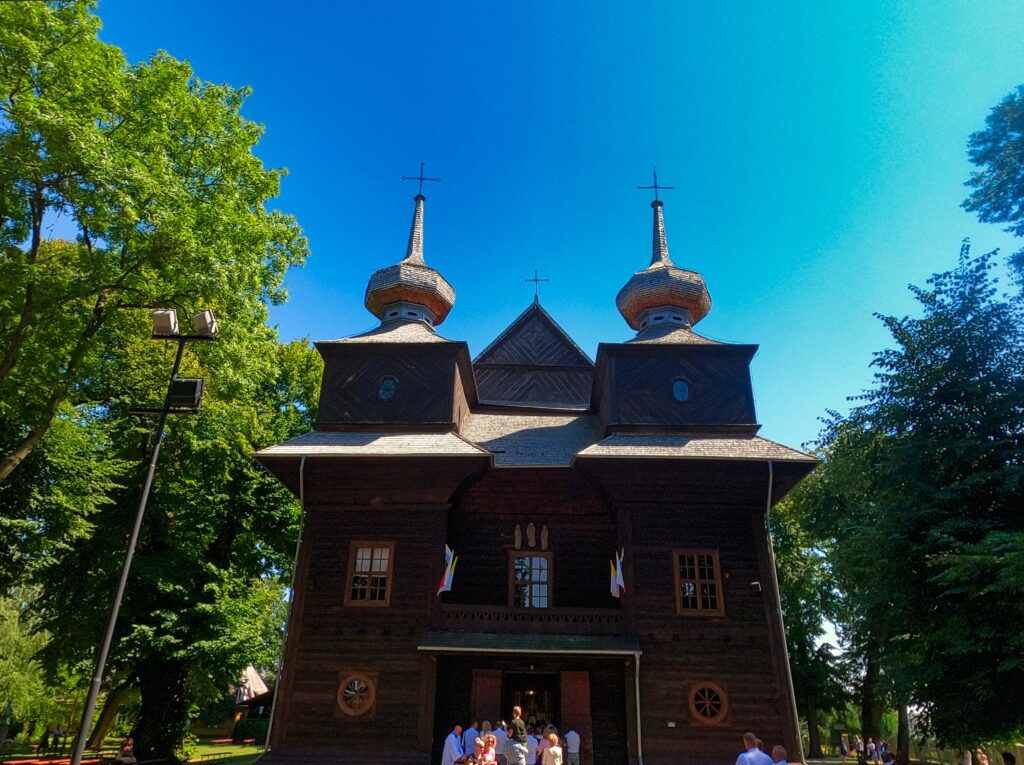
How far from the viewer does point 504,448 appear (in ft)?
69.8

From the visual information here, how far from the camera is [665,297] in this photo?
81.0 ft

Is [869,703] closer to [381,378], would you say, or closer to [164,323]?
[381,378]

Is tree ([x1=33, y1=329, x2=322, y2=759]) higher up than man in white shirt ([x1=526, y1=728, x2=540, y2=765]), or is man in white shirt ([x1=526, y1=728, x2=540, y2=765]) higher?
tree ([x1=33, y1=329, x2=322, y2=759])

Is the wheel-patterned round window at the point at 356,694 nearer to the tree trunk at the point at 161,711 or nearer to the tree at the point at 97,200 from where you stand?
the tree trunk at the point at 161,711

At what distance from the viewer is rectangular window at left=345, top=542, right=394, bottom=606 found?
59.7 feet

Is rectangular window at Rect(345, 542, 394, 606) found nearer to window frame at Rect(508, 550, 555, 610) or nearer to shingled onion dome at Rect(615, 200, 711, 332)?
window frame at Rect(508, 550, 555, 610)

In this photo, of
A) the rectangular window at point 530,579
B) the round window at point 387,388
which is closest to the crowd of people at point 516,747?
the rectangular window at point 530,579

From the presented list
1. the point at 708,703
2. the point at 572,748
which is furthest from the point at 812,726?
the point at 572,748

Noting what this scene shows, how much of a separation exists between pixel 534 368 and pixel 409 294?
20.6 feet

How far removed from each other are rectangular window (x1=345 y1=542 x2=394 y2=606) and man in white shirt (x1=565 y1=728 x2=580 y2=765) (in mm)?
5980

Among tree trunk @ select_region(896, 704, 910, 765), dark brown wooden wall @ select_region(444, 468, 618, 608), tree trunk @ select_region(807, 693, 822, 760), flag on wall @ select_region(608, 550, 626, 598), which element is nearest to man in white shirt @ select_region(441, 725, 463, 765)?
dark brown wooden wall @ select_region(444, 468, 618, 608)

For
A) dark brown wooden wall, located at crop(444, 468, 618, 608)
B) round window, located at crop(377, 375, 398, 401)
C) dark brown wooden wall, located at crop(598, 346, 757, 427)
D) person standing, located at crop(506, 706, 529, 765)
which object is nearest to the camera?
person standing, located at crop(506, 706, 529, 765)

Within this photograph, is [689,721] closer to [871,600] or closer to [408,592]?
[871,600]

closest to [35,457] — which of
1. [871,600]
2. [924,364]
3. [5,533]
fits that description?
[5,533]
